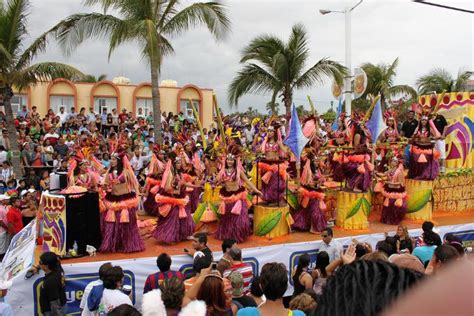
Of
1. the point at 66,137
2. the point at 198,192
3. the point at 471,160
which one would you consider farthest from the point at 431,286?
the point at 66,137

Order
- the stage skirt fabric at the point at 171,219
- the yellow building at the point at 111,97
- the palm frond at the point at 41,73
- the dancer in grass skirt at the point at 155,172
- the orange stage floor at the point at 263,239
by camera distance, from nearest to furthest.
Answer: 1. the orange stage floor at the point at 263,239
2. the stage skirt fabric at the point at 171,219
3. the dancer in grass skirt at the point at 155,172
4. the palm frond at the point at 41,73
5. the yellow building at the point at 111,97

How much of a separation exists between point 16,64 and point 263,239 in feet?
24.8

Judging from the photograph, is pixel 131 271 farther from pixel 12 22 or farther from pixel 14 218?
pixel 12 22

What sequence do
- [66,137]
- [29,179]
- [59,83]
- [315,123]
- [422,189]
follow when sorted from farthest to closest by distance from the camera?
[59,83], [66,137], [29,179], [422,189], [315,123]

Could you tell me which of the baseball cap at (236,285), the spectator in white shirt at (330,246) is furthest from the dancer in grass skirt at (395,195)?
the baseball cap at (236,285)

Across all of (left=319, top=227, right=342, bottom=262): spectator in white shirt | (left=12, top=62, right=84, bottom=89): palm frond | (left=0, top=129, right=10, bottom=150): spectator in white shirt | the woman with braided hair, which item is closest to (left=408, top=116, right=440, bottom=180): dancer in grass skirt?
(left=319, top=227, right=342, bottom=262): spectator in white shirt

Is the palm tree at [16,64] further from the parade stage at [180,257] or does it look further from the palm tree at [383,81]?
the palm tree at [383,81]

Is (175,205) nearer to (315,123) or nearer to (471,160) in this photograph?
(315,123)

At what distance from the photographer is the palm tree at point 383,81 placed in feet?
75.9

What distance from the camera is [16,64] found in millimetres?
11414

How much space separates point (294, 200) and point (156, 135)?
5.19 meters

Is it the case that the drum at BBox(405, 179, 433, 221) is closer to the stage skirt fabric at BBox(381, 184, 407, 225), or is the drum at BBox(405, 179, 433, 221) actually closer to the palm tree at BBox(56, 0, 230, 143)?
the stage skirt fabric at BBox(381, 184, 407, 225)

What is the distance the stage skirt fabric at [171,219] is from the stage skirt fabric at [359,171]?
362cm

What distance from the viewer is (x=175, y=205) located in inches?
321
